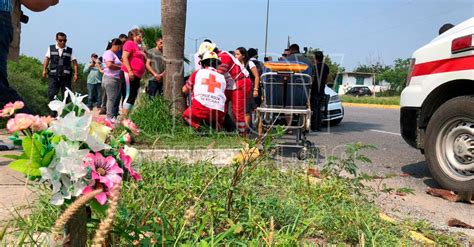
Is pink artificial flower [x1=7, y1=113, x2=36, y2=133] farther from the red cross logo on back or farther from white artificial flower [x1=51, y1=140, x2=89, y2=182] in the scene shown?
the red cross logo on back

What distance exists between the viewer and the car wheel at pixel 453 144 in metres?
4.07

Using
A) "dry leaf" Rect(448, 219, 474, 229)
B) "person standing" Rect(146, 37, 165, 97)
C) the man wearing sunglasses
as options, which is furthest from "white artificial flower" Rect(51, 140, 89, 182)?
the man wearing sunglasses

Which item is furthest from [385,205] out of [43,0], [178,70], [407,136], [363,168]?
[178,70]

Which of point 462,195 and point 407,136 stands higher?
point 407,136

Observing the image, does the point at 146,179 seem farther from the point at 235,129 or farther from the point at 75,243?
the point at 235,129

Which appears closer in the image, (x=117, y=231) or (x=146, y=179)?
(x=117, y=231)

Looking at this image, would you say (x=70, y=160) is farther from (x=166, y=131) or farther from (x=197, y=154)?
(x=166, y=131)

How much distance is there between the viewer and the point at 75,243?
5.10 feet

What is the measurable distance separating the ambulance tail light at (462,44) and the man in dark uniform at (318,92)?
476cm

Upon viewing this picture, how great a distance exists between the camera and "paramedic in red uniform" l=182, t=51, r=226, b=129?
5859mm

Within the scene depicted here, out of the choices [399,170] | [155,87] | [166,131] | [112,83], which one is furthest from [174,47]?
[399,170]

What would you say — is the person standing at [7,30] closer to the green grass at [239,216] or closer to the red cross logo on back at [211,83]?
the green grass at [239,216]

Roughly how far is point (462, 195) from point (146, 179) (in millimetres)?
2805

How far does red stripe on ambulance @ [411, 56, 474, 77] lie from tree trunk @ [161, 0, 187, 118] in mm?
3255
